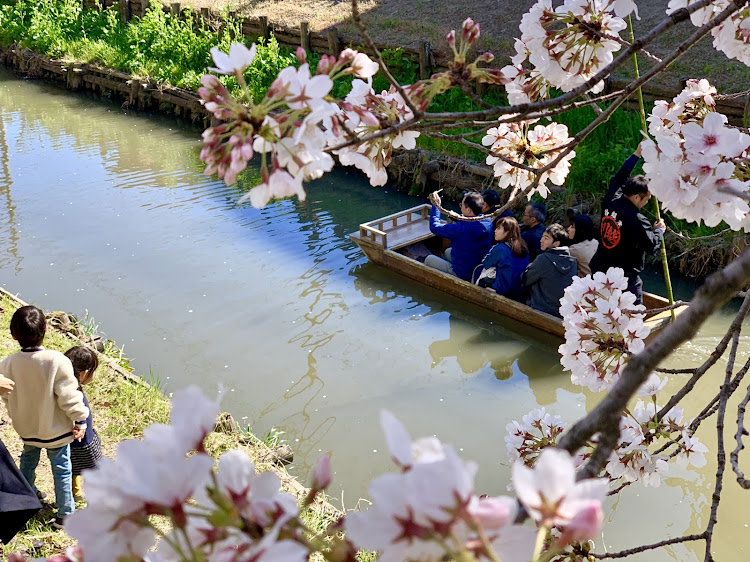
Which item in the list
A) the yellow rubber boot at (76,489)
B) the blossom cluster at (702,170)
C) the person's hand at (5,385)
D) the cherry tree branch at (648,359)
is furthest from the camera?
the yellow rubber boot at (76,489)

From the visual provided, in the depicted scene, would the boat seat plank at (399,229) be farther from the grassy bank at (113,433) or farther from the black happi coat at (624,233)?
the grassy bank at (113,433)

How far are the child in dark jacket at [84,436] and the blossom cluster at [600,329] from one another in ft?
7.67

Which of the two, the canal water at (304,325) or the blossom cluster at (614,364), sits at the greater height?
the blossom cluster at (614,364)

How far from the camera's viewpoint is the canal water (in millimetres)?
5070

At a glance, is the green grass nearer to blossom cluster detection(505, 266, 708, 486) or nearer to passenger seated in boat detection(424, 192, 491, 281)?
passenger seated in boat detection(424, 192, 491, 281)

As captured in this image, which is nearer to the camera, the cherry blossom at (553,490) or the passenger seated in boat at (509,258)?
the cherry blossom at (553,490)

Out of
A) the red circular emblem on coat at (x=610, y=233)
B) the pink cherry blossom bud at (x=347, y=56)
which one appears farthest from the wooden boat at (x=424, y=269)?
the pink cherry blossom bud at (x=347, y=56)

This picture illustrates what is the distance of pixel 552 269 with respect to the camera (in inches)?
229

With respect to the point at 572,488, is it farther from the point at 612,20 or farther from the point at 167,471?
the point at 612,20

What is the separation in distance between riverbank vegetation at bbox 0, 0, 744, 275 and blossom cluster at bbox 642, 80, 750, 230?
18.2ft

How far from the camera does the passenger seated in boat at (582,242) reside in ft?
20.3

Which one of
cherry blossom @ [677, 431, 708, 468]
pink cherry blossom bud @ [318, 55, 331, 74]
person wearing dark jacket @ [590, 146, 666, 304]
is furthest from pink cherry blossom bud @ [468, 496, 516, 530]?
person wearing dark jacket @ [590, 146, 666, 304]

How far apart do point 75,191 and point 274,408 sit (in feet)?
17.9

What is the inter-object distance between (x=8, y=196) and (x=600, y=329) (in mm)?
9174
